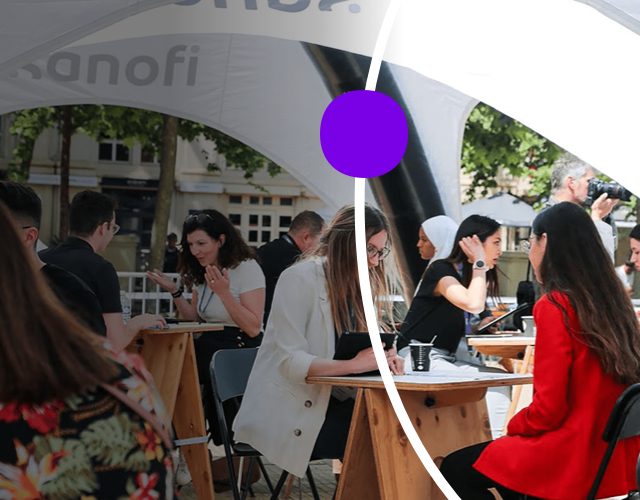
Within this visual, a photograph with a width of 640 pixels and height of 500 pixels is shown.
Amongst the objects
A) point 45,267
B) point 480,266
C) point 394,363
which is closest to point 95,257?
point 45,267

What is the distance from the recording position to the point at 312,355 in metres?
3.74

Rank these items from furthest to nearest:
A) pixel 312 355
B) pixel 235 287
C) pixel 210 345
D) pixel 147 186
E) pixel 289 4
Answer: pixel 147 186, pixel 289 4, pixel 235 287, pixel 210 345, pixel 312 355

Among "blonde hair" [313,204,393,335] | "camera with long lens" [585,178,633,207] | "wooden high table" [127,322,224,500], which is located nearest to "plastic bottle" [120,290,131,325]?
"wooden high table" [127,322,224,500]

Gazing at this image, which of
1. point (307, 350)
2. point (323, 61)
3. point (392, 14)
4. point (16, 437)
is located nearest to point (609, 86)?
point (392, 14)

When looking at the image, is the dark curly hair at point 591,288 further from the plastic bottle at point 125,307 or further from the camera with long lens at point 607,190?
the plastic bottle at point 125,307

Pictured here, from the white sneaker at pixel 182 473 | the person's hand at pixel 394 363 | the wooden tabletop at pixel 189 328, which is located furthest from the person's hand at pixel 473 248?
the white sneaker at pixel 182 473

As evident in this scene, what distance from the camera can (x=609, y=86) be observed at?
12.7ft

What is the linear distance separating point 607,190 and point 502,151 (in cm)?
43

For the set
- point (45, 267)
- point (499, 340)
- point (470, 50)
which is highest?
point (470, 50)

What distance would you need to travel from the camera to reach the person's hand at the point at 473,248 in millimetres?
3766

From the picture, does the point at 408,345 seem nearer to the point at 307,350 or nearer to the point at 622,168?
the point at 307,350

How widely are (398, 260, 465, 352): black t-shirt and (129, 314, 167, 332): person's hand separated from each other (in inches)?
60.5

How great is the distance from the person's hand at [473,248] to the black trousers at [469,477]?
72 cm

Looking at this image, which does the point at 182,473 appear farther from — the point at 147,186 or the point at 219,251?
the point at 147,186
